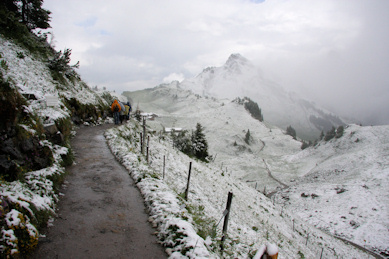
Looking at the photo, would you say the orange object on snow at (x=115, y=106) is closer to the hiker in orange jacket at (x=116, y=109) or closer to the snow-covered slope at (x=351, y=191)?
the hiker in orange jacket at (x=116, y=109)

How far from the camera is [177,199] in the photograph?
25.9 ft

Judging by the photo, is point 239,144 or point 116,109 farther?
point 239,144

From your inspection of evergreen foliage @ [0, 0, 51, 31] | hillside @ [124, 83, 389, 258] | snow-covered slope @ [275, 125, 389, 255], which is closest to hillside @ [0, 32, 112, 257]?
evergreen foliage @ [0, 0, 51, 31]

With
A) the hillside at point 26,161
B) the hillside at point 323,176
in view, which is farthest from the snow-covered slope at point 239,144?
the hillside at point 26,161

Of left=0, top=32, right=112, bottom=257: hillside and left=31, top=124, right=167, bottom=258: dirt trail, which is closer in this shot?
left=0, top=32, right=112, bottom=257: hillside

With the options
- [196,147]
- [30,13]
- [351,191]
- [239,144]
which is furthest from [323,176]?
[30,13]

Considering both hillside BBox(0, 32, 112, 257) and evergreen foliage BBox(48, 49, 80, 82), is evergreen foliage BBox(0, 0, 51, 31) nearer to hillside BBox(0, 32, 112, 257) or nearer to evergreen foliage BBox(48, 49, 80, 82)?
evergreen foliage BBox(48, 49, 80, 82)

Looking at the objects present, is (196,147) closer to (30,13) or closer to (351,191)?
(30,13)

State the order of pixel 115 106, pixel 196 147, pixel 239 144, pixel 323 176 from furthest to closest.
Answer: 1. pixel 239 144
2. pixel 323 176
3. pixel 196 147
4. pixel 115 106

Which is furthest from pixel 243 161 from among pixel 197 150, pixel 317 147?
pixel 197 150

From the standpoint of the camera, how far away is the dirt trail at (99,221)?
5.02 metres

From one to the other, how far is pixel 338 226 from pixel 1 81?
5079cm

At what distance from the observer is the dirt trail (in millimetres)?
5023

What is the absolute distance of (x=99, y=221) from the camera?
627cm
